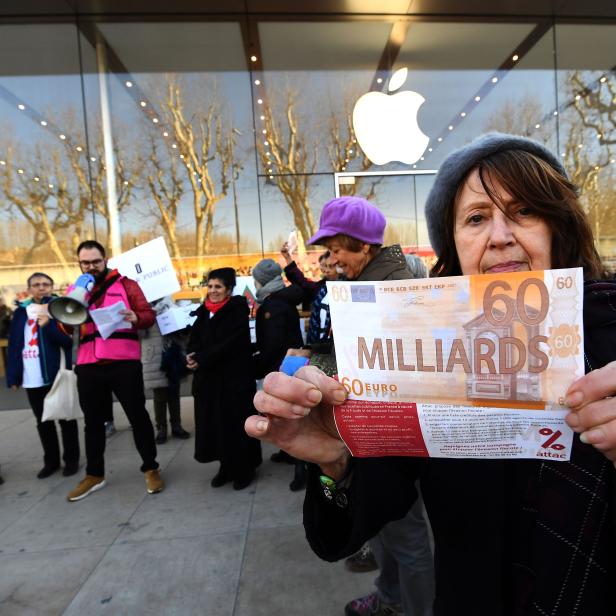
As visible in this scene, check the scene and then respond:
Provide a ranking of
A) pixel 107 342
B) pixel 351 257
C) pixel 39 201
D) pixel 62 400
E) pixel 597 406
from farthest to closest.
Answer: pixel 39 201 → pixel 62 400 → pixel 107 342 → pixel 351 257 → pixel 597 406

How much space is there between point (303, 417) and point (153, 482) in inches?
129

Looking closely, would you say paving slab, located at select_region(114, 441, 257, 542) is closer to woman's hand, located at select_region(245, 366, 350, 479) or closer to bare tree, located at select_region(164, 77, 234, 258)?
woman's hand, located at select_region(245, 366, 350, 479)

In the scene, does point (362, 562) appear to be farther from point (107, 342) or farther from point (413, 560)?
point (107, 342)

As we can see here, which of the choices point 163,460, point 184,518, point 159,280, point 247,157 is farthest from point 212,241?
point 184,518

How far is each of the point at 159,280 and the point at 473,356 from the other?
3698 mm

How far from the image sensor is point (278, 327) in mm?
3510

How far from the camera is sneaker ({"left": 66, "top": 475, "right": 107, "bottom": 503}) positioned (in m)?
3.54

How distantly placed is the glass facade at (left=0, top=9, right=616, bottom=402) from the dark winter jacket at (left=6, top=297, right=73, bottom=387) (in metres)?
3.77

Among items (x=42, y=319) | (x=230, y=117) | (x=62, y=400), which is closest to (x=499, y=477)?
(x=62, y=400)

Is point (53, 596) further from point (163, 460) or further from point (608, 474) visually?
point (608, 474)

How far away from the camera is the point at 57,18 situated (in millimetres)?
7109

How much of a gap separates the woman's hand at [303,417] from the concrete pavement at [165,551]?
1.78 metres

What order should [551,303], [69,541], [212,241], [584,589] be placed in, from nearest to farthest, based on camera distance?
1. [551,303]
2. [584,589]
3. [69,541]
4. [212,241]

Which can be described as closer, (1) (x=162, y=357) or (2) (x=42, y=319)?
(2) (x=42, y=319)
